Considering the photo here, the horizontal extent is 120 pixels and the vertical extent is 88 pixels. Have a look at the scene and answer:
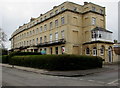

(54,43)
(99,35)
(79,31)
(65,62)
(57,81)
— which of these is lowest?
(57,81)

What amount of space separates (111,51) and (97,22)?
24.9 ft

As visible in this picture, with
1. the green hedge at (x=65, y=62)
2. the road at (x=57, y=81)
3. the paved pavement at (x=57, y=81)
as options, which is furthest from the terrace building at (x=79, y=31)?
the road at (x=57, y=81)

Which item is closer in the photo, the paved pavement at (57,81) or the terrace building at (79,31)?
the paved pavement at (57,81)

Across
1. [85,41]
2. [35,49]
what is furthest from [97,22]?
[35,49]

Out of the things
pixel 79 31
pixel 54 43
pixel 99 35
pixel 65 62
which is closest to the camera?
pixel 65 62

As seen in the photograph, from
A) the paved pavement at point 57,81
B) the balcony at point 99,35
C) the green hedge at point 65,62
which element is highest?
the balcony at point 99,35

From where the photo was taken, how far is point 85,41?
Answer: 3475cm

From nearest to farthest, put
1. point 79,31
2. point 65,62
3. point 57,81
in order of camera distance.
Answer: point 57,81 < point 65,62 < point 79,31

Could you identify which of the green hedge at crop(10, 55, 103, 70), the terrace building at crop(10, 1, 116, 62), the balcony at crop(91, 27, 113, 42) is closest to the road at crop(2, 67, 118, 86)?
the green hedge at crop(10, 55, 103, 70)

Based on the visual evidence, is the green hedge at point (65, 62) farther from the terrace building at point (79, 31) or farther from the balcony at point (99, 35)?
the balcony at point (99, 35)

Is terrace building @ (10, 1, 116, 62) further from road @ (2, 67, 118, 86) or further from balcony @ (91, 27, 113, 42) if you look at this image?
road @ (2, 67, 118, 86)

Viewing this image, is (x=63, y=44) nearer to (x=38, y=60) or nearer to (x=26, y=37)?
(x=38, y=60)

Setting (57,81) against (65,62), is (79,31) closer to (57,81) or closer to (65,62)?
(65,62)

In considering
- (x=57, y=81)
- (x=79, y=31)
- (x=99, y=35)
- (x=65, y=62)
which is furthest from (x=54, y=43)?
(x=57, y=81)
